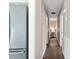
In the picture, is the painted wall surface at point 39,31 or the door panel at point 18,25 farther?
the painted wall surface at point 39,31

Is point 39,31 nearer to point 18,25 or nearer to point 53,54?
point 18,25

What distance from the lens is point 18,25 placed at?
10.6 feet

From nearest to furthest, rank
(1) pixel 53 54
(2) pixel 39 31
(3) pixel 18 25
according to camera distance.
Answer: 1. (3) pixel 18 25
2. (2) pixel 39 31
3. (1) pixel 53 54

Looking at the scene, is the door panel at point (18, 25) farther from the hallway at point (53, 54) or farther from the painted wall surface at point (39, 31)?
the hallway at point (53, 54)

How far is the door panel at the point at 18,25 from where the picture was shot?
10.5ft

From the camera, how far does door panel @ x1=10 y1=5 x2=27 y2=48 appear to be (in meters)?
3.19

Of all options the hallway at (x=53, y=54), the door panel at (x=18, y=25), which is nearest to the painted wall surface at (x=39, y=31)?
the door panel at (x=18, y=25)

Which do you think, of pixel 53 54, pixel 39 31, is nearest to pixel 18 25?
pixel 39 31

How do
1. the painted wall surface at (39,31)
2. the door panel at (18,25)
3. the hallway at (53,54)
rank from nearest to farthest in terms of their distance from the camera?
the door panel at (18,25), the painted wall surface at (39,31), the hallway at (53,54)

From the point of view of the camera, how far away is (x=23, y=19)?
3242 mm

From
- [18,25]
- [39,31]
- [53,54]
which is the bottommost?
[53,54]

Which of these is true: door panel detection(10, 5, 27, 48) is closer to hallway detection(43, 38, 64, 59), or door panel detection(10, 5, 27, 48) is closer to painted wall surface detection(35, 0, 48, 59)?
painted wall surface detection(35, 0, 48, 59)

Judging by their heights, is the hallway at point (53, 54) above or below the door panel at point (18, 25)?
below
